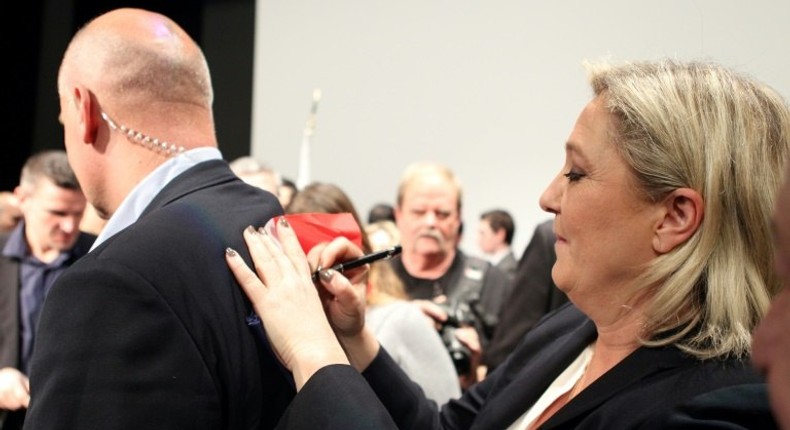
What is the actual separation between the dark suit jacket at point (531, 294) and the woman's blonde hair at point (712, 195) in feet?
5.27

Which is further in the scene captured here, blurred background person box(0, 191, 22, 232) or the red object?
blurred background person box(0, 191, 22, 232)

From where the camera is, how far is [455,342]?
316 centimetres

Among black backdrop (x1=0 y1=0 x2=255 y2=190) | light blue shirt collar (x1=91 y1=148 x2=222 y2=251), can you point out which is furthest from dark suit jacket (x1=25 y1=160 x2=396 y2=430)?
black backdrop (x1=0 y1=0 x2=255 y2=190)

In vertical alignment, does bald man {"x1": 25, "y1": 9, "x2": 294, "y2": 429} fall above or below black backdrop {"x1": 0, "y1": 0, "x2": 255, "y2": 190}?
above

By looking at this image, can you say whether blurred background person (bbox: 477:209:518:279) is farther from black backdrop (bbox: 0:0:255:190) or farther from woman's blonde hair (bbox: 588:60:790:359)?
woman's blonde hair (bbox: 588:60:790:359)

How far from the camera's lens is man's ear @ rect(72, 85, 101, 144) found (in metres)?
1.57

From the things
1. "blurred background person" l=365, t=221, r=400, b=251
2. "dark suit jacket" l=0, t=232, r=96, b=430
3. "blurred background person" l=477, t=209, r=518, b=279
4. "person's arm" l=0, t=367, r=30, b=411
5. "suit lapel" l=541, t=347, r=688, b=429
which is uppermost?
"suit lapel" l=541, t=347, r=688, b=429

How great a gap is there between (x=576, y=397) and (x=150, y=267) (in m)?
0.63

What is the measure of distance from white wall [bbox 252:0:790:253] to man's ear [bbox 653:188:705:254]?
134 inches

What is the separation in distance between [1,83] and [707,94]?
5.89 metres

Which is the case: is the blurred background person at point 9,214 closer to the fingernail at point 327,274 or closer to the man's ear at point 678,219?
the fingernail at point 327,274

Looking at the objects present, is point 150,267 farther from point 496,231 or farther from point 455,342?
point 496,231

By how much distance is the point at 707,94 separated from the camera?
4.58 ft

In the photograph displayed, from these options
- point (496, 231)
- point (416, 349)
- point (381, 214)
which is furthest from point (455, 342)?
point (496, 231)
